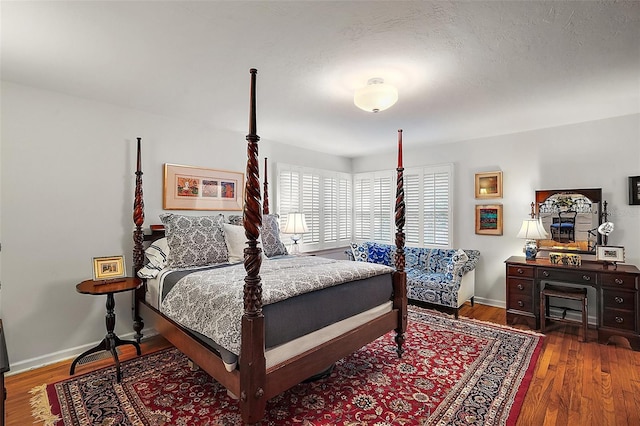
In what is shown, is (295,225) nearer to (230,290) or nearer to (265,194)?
(265,194)

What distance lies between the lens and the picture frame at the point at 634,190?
11.4 feet

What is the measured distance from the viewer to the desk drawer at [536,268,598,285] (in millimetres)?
3324

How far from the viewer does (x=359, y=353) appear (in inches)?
119

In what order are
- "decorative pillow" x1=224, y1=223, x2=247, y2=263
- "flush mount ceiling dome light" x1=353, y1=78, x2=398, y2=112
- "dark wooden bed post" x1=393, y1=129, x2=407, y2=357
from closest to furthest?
1. "flush mount ceiling dome light" x1=353, y1=78, x2=398, y2=112
2. "dark wooden bed post" x1=393, y1=129, x2=407, y2=357
3. "decorative pillow" x1=224, y1=223, x2=247, y2=263

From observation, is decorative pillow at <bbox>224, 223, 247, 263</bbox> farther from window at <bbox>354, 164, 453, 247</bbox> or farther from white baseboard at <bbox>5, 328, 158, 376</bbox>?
window at <bbox>354, 164, 453, 247</bbox>

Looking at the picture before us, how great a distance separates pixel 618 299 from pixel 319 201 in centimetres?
398

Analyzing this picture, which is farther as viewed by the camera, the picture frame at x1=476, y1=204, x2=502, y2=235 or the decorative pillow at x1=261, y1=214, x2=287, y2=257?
the picture frame at x1=476, y1=204, x2=502, y2=235

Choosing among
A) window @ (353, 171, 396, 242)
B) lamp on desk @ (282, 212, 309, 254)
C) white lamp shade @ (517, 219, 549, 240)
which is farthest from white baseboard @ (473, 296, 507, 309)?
Result: lamp on desk @ (282, 212, 309, 254)

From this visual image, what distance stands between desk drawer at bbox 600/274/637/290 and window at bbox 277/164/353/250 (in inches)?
146

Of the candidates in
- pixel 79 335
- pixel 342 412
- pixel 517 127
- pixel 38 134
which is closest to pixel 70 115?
pixel 38 134

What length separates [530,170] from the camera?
4.17m

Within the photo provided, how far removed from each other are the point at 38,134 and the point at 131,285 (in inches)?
63.4

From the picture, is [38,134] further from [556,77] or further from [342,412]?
[556,77]

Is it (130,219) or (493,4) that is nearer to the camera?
(493,4)
